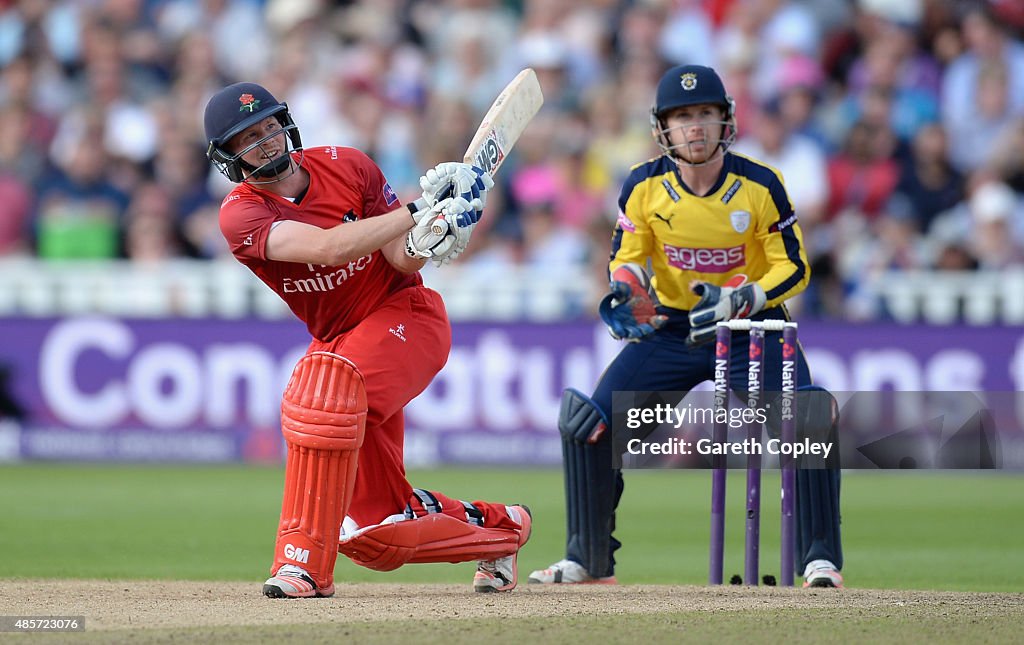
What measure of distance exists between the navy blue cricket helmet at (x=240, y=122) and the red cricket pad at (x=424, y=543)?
142cm

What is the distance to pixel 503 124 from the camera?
6.43 meters

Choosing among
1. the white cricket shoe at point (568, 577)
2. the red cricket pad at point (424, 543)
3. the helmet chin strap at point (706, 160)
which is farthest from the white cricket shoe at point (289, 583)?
the helmet chin strap at point (706, 160)

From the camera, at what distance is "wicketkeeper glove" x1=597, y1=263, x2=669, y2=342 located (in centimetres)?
687

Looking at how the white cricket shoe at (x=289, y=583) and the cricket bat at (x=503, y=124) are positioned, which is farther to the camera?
the cricket bat at (x=503, y=124)

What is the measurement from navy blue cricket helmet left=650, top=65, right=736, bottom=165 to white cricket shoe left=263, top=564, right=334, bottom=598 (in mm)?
2449

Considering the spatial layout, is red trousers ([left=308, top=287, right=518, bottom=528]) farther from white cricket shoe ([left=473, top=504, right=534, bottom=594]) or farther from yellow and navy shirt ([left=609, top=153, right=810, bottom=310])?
yellow and navy shirt ([left=609, top=153, right=810, bottom=310])

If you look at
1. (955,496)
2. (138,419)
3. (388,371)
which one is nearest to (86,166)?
(138,419)

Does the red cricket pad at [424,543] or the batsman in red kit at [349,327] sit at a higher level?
the batsman in red kit at [349,327]

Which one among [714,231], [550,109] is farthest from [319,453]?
[550,109]

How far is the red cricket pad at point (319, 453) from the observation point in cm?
578

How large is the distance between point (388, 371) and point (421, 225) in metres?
0.60

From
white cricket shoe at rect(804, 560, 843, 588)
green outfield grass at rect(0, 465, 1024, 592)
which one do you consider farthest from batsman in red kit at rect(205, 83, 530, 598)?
green outfield grass at rect(0, 465, 1024, 592)

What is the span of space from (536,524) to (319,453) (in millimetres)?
3880

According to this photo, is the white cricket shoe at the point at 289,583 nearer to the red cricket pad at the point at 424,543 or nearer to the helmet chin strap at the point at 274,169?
the red cricket pad at the point at 424,543
